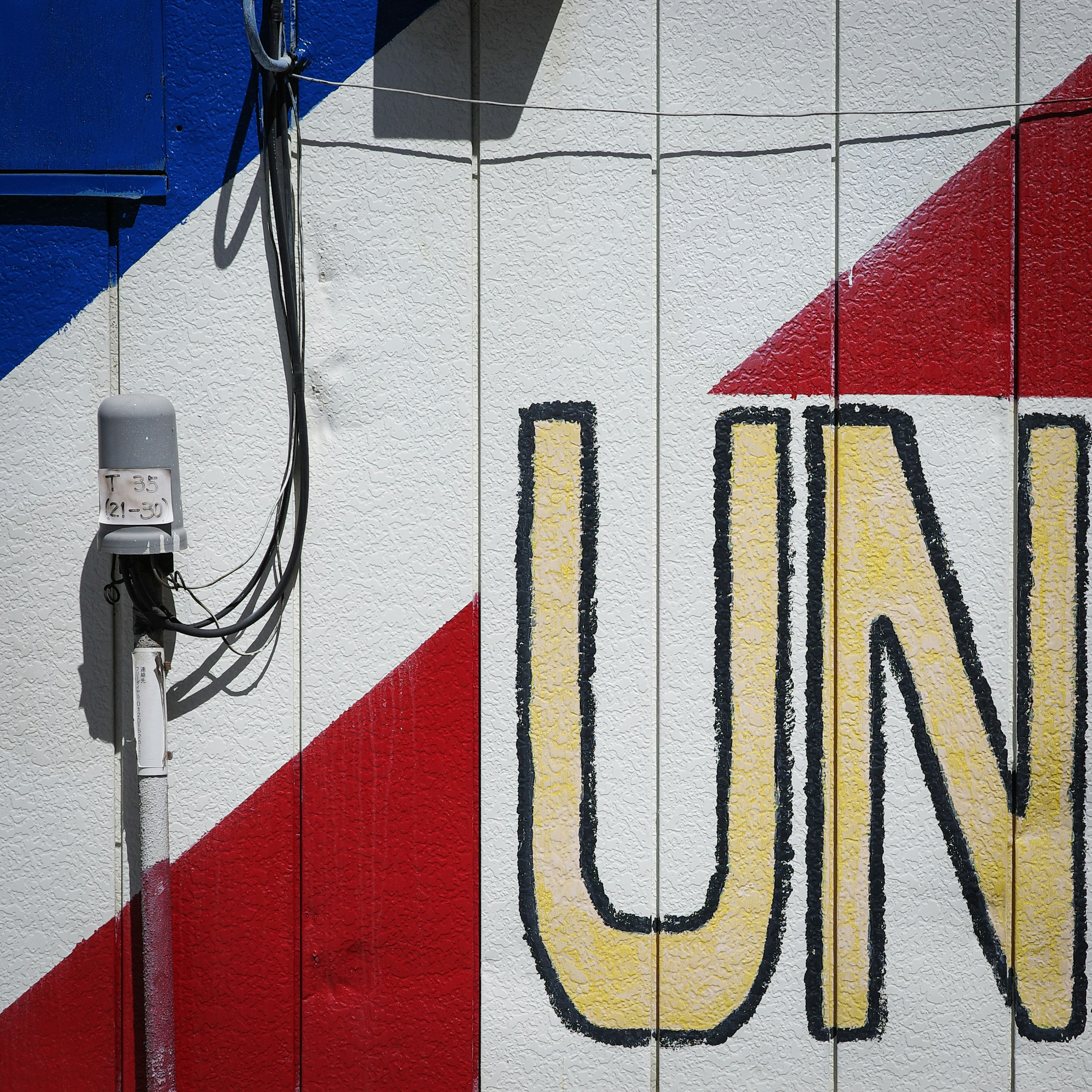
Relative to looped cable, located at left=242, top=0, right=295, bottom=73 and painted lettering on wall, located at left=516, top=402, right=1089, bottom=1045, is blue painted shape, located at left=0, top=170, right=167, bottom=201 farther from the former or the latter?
painted lettering on wall, located at left=516, top=402, right=1089, bottom=1045

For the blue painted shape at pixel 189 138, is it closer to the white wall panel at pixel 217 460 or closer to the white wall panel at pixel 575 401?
the white wall panel at pixel 217 460

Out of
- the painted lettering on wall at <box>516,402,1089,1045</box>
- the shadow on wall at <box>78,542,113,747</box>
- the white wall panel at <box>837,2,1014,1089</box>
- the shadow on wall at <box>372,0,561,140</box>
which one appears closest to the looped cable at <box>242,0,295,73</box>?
the shadow on wall at <box>372,0,561,140</box>

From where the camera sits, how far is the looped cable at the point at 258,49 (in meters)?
1.66

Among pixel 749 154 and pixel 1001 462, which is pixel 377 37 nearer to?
pixel 749 154

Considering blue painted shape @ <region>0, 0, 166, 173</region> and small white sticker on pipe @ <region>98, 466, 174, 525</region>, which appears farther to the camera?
blue painted shape @ <region>0, 0, 166, 173</region>

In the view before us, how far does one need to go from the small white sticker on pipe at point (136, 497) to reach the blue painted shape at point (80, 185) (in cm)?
58

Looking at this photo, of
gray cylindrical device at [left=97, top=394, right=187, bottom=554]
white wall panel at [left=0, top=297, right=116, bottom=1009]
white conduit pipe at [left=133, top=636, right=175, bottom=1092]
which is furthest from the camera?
white wall panel at [left=0, top=297, right=116, bottom=1009]

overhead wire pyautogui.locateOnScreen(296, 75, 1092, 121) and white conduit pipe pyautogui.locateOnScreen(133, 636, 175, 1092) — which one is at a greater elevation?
overhead wire pyautogui.locateOnScreen(296, 75, 1092, 121)

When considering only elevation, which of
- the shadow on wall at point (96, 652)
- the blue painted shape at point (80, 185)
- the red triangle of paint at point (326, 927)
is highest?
the blue painted shape at point (80, 185)

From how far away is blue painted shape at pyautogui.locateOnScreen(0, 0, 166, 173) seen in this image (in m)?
1.75

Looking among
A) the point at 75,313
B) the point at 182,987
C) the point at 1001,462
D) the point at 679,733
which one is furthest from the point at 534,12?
the point at 182,987

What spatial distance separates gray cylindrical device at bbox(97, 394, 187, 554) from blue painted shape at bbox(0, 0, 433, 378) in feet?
1.18

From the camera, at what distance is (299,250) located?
1801 mm

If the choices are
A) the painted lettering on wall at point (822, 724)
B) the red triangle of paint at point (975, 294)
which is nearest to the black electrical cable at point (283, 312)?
the painted lettering on wall at point (822, 724)
